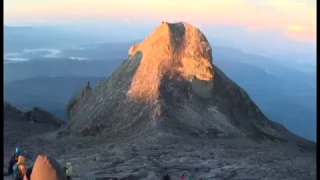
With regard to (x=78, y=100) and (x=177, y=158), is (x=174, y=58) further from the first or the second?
(x=177, y=158)

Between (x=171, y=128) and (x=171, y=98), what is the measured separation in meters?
3.03

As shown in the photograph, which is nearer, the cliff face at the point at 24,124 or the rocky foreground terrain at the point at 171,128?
the rocky foreground terrain at the point at 171,128

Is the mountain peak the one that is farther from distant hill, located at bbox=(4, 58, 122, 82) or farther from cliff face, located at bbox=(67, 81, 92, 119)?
distant hill, located at bbox=(4, 58, 122, 82)

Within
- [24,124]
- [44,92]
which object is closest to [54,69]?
[44,92]

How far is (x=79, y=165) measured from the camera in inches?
997

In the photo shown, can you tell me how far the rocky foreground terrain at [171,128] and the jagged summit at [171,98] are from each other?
0.06m

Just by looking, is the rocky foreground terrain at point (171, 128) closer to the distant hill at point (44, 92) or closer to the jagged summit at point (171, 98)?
the jagged summit at point (171, 98)

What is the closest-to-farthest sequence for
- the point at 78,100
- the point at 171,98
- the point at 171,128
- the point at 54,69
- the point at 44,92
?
the point at 171,128
the point at 171,98
the point at 78,100
the point at 44,92
the point at 54,69

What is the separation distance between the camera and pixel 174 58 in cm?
3662

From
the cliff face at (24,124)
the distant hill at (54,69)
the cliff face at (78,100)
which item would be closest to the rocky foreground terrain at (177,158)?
the cliff face at (24,124)

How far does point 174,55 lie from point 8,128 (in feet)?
39.1

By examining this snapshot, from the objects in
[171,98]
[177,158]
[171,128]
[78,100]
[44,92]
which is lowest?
[177,158]

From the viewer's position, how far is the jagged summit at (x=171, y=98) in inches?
1291

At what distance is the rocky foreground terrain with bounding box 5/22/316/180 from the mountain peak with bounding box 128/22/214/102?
0.20ft
